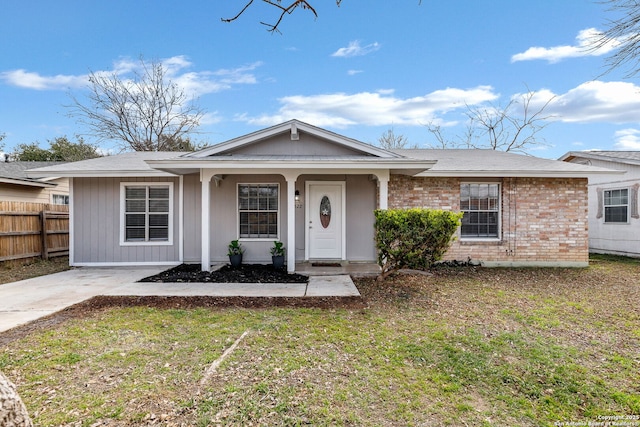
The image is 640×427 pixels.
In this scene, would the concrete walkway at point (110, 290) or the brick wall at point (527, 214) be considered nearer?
the concrete walkway at point (110, 290)

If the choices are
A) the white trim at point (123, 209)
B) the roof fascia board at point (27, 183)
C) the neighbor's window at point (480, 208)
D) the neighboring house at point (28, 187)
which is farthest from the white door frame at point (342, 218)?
the roof fascia board at point (27, 183)

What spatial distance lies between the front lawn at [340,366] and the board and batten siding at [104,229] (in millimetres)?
4265

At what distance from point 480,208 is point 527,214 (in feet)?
4.00

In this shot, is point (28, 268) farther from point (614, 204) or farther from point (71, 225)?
point (614, 204)

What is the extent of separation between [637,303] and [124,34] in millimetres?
18056

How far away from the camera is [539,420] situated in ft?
8.47

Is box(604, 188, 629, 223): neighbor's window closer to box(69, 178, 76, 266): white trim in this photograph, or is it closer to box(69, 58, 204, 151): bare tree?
box(69, 178, 76, 266): white trim

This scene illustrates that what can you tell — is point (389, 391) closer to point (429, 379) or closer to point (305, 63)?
point (429, 379)

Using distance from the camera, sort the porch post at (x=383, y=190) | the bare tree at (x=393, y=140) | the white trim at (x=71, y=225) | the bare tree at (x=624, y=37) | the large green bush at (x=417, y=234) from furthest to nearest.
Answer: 1. the bare tree at (x=393, y=140)
2. the white trim at (x=71, y=225)
3. the porch post at (x=383, y=190)
4. the large green bush at (x=417, y=234)
5. the bare tree at (x=624, y=37)

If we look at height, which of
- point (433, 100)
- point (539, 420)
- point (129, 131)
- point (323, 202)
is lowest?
point (539, 420)

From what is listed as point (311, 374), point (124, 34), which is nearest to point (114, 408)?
point (311, 374)

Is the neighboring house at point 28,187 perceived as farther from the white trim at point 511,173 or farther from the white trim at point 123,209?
the white trim at point 511,173

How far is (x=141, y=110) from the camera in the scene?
2088 cm

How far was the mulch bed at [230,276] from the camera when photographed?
7148 mm
